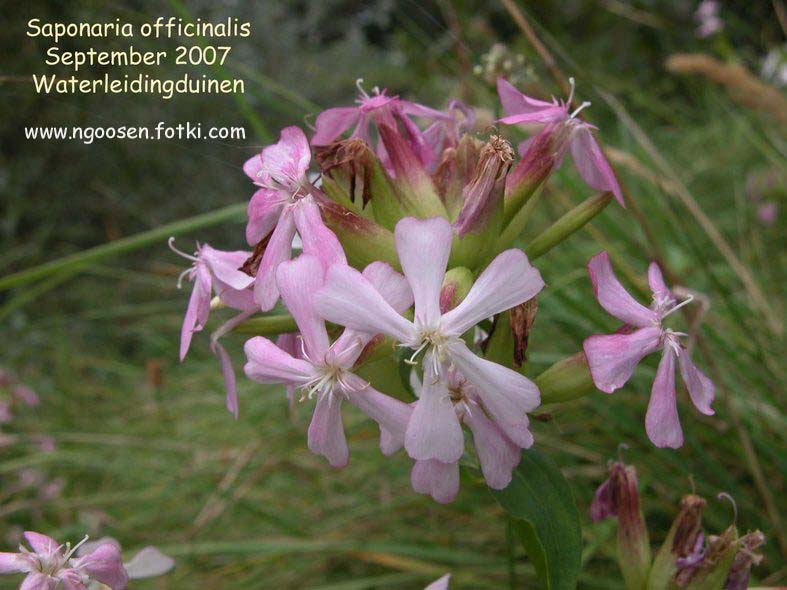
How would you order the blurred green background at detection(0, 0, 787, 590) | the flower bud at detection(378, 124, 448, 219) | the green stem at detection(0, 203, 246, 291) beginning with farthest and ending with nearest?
1. the blurred green background at detection(0, 0, 787, 590)
2. the green stem at detection(0, 203, 246, 291)
3. the flower bud at detection(378, 124, 448, 219)

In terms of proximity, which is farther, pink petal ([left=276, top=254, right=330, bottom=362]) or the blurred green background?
the blurred green background

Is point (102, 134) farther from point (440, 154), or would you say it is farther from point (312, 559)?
point (312, 559)

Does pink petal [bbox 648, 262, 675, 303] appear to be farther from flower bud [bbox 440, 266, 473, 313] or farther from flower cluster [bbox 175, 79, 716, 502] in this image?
flower bud [bbox 440, 266, 473, 313]

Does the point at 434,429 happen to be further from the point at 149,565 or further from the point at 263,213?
the point at 149,565

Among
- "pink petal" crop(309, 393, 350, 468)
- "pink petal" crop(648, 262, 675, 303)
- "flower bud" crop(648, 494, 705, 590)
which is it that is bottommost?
"flower bud" crop(648, 494, 705, 590)

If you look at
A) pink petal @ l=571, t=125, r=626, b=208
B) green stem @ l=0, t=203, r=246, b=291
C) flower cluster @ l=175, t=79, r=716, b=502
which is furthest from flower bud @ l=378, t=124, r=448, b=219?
green stem @ l=0, t=203, r=246, b=291

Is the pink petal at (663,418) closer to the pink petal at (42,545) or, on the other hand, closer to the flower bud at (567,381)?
the flower bud at (567,381)

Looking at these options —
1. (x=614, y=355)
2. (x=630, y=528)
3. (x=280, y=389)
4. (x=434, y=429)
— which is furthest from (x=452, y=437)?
(x=280, y=389)

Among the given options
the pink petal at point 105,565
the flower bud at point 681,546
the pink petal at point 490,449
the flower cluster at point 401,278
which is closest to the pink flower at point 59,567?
the pink petal at point 105,565
